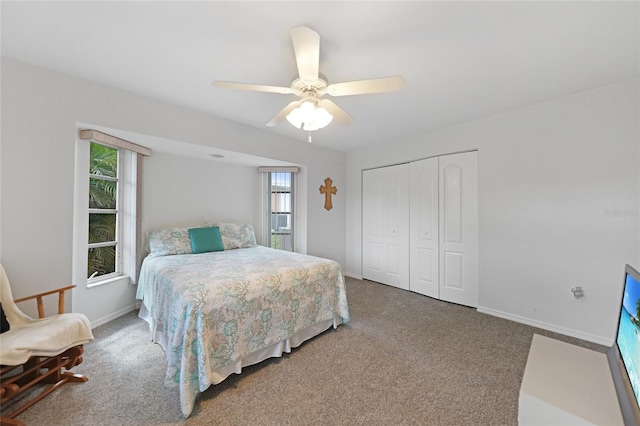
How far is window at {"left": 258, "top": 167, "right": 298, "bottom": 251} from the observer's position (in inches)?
167

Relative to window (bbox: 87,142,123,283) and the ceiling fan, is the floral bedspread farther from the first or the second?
the ceiling fan

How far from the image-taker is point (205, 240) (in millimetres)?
3211

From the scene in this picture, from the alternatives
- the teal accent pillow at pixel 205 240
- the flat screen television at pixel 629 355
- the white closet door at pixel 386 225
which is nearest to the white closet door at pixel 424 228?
the white closet door at pixel 386 225

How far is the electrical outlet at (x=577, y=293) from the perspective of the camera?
7.84 ft

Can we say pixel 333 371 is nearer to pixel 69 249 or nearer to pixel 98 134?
pixel 69 249

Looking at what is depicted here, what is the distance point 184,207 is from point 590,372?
4.00 m

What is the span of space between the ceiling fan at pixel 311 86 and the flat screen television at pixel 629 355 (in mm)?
1451

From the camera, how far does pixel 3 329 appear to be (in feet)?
5.32

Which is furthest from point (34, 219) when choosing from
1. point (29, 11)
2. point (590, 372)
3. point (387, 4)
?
point (590, 372)

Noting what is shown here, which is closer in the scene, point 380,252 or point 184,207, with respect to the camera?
point 184,207

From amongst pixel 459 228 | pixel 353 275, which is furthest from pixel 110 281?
pixel 459 228

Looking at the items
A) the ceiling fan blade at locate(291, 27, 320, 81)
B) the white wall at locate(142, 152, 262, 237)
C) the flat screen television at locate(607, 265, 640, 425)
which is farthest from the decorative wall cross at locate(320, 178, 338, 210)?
the flat screen television at locate(607, 265, 640, 425)

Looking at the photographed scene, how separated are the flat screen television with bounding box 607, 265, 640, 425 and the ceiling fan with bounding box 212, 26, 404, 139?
4.76 ft

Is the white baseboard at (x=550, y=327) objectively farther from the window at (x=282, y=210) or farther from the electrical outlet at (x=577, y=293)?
the window at (x=282, y=210)
